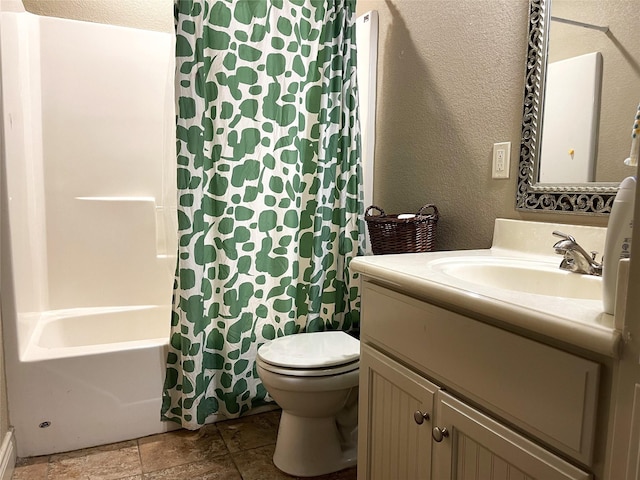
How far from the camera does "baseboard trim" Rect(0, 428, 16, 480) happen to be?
1602 mm

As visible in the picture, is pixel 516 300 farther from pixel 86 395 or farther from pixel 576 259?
pixel 86 395

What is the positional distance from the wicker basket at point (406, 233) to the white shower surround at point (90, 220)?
0.93m

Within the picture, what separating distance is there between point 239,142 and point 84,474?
4.70 feet

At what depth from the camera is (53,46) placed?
7.97ft

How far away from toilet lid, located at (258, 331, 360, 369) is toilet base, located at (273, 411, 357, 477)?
0.25 meters

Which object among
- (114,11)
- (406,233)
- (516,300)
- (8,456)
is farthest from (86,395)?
(114,11)

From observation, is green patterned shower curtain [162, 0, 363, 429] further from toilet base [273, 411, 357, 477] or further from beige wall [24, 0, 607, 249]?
toilet base [273, 411, 357, 477]

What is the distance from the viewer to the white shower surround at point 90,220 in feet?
6.18

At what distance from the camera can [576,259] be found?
1175mm

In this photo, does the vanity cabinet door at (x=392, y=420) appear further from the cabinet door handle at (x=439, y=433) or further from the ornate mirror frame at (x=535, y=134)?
the ornate mirror frame at (x=535, y=134)

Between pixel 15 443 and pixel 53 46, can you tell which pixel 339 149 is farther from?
pixel 15 443

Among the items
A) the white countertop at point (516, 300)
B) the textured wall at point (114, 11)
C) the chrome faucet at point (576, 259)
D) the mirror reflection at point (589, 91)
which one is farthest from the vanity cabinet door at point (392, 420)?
the textured wall at point (114, 11)

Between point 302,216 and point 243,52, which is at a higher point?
point 243,52

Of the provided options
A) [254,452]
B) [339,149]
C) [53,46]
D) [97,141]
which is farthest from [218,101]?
[254,452]
